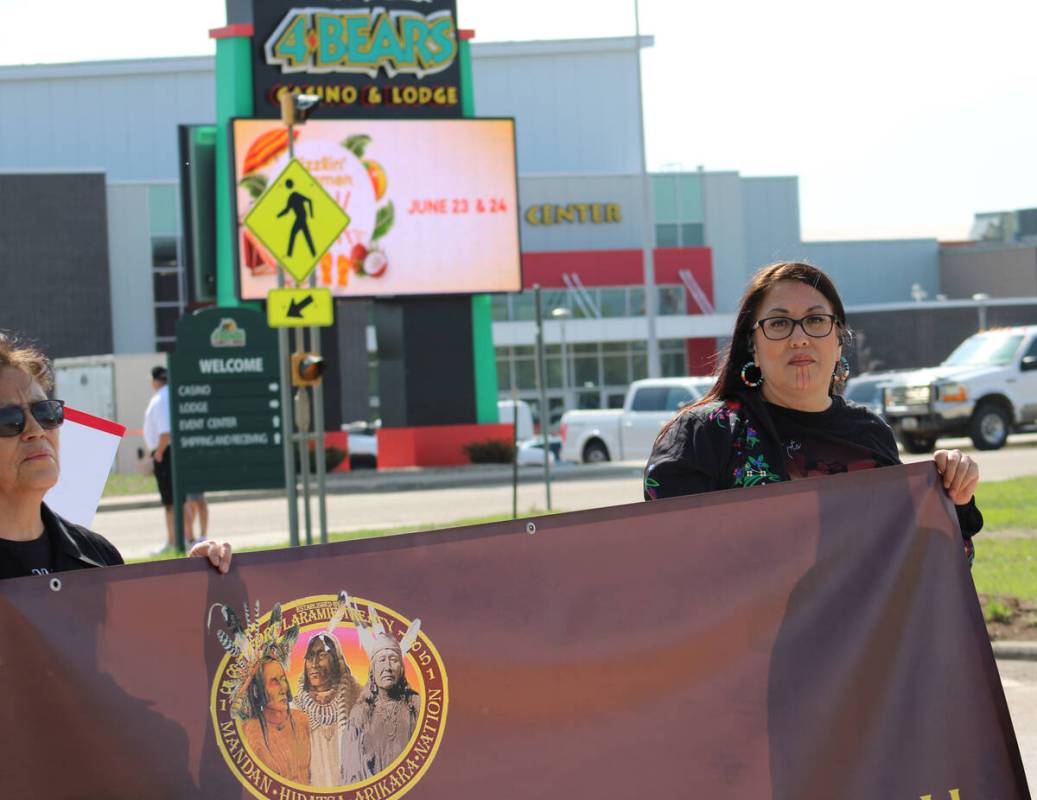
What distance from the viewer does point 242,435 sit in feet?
54.7

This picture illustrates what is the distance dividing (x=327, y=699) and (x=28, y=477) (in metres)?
0.87

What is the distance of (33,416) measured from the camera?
369 centimetres

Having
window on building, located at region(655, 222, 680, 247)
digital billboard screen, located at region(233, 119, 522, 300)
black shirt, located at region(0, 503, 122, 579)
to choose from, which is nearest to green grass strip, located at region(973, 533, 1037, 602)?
black shirt, located at region(0, 503, 122, 579)

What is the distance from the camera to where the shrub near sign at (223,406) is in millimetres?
16516

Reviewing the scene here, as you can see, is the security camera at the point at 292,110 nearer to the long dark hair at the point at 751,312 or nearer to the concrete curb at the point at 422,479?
the concrete curb at the point at 422,479

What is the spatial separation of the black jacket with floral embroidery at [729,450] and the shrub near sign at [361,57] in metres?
26.8

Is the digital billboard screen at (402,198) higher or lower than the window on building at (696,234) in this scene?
lower

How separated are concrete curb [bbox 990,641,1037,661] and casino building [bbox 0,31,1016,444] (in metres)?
39.6

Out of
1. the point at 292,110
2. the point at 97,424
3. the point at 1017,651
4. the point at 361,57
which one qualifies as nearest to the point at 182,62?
the point at 361,57

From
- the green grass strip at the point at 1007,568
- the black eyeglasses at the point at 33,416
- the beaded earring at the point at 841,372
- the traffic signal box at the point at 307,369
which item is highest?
the traffic signal box at the point at 307,369

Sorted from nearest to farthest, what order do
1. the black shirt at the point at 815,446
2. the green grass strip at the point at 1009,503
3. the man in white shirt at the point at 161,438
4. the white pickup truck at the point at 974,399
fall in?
the black shirt at the point at 815,446
the green grass strip at the point at 1009,503
the man in white shirt at the point at 161,438
the white pickup truck at the point at 974,399

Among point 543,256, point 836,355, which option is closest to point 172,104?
point 543,256

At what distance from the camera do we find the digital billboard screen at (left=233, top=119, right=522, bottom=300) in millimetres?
29859

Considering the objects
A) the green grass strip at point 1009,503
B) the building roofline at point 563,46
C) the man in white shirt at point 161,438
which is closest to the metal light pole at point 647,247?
the building roofline at point 563,46
